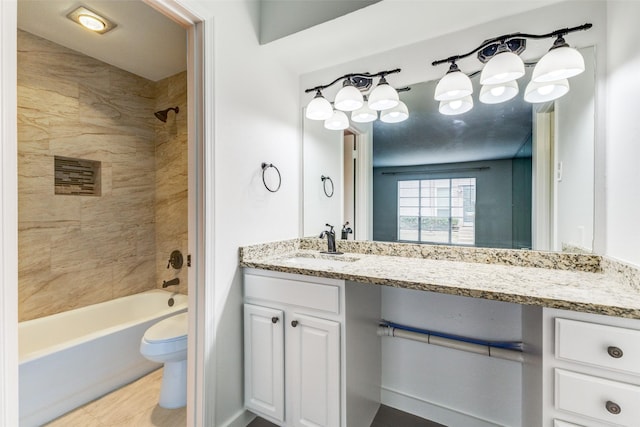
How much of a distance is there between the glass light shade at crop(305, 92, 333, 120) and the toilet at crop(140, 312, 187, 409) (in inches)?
64.5

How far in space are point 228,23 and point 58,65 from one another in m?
1.63

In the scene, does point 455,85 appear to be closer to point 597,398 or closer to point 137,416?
point 597,398

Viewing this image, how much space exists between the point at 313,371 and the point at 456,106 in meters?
1.61

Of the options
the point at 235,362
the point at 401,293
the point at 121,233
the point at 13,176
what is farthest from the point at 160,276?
the point at 401,293

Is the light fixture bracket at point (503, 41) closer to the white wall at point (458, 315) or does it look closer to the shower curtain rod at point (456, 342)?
the white wall at point (458, 315)

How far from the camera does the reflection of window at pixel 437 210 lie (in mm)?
1617

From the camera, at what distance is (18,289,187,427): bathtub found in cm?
154

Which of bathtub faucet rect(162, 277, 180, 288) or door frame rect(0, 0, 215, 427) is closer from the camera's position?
door frame rect(0, 0, 215, 427)

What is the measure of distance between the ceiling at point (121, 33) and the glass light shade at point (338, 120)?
1.20m

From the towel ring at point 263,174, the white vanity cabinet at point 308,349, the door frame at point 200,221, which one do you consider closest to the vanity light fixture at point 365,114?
the towel ring at point 263,174

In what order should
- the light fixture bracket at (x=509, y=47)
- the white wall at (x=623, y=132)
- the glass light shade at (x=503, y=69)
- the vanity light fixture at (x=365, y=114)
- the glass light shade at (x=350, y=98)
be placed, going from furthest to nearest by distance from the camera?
the vanity light fixture at (x=365, y=114) < the glass light shade at (x=350, y=98) < the light fixture bracket at (x=509, y=47) < the glass light shade at (x=503, y=69) < the white wall at (x=623, y=132)

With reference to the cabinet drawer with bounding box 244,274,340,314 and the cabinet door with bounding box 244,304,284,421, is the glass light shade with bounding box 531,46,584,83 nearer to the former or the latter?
the cabinet drawer with bounding box 244,274,340,314

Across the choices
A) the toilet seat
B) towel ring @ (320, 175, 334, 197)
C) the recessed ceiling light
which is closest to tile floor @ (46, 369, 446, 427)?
the toilet seat

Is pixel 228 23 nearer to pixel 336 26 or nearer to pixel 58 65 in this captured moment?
pixel 336 26
